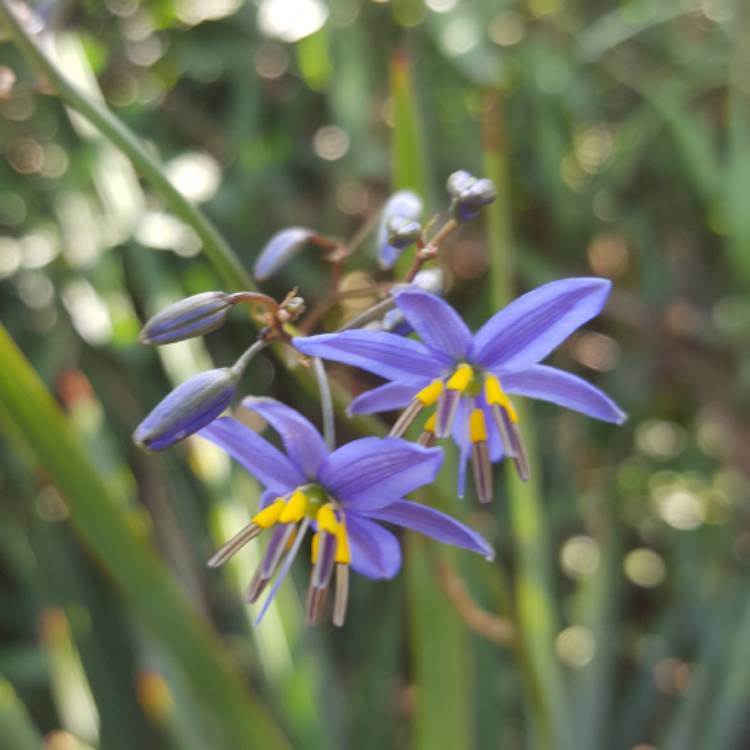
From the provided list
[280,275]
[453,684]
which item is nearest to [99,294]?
[280,275]

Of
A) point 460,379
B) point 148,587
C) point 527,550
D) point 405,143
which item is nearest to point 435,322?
point 460,379

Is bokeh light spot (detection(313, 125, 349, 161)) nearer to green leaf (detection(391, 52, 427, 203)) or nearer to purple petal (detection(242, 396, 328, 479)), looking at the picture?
green leaf (detection(391, 52, 427, 203))

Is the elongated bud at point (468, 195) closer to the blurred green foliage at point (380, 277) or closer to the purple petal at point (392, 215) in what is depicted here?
the purple petal at point (392, 215)

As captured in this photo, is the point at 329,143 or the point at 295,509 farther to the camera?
the point at 329,143

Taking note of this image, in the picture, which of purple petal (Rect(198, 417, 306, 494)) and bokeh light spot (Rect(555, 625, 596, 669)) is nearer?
purple petal (Rect(198, 417, 306, 494))

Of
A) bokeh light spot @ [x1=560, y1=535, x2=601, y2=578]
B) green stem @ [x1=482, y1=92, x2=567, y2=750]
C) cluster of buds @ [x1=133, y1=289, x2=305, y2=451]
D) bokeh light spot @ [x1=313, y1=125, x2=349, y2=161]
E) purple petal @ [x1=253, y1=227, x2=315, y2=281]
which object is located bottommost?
bokeh light spot @ [x1=560, y1=535, x2=601, y2=578]

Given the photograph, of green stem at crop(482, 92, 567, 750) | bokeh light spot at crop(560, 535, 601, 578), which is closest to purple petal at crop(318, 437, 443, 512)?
green stem at crop(482, 92, 567, 750)

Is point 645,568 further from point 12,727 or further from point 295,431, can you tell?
point 295,431
